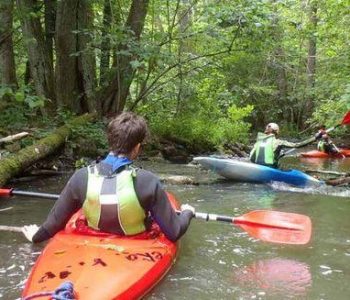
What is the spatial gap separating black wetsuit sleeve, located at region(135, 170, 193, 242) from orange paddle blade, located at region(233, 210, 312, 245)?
0.77 metres

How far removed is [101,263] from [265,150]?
544cm

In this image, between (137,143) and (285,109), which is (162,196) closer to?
(137,143)

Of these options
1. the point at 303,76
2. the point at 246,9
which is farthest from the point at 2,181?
the point at 303,76

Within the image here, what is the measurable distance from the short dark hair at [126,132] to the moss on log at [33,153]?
2.63 metres

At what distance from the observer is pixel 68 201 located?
10.1ft

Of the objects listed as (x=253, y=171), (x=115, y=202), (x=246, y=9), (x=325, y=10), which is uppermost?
(x=325, y=10)

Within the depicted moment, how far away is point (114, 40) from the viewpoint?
27.6 ft

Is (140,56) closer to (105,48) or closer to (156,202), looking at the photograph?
(105,48)

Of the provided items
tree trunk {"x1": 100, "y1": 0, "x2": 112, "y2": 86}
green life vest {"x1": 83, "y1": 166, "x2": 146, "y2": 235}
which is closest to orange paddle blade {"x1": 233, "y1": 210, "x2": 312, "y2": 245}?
green life vest {"x1": 83, "y1": 166, "x2": 146, "y2": 235}

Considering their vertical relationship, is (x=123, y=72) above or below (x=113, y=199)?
above

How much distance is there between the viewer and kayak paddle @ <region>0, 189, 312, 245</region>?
3676 millimetres

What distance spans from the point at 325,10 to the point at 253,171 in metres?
8.36

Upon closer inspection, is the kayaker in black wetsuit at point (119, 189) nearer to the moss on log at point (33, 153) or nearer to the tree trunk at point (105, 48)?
the moss on log at point (33, 153)

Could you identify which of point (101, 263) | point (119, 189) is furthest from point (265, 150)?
point (101, 263)
